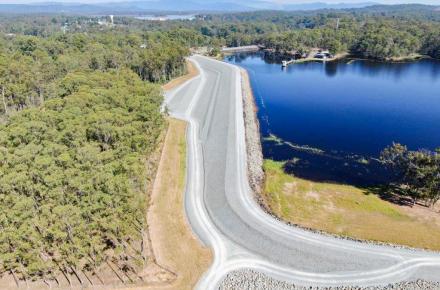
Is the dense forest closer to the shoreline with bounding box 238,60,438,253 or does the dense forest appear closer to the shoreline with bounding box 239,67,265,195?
the shoreline with bounding box 238,60,438,253

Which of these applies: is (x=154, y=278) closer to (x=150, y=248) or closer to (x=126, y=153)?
(x=150, y=248)

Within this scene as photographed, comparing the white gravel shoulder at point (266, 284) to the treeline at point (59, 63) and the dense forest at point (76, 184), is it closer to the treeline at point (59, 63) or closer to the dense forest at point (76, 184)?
the dense forest at point (76, 184)

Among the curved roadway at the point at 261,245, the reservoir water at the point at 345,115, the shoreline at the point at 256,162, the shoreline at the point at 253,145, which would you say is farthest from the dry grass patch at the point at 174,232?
the reservoir water at the point at 345,115

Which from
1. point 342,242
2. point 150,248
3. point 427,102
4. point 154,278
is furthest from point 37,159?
point 427,102

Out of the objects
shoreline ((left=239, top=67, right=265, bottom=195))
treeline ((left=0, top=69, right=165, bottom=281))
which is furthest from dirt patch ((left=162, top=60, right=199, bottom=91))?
treeline ((left=0, top=69, right=165, bottom=281))

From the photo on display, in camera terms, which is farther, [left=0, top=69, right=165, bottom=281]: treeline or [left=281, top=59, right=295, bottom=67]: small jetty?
[left=281, top=59, right=295, bottom=67]: small jetty

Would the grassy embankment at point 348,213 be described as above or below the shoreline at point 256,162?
below

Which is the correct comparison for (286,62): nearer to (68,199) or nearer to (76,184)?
(76,184)
